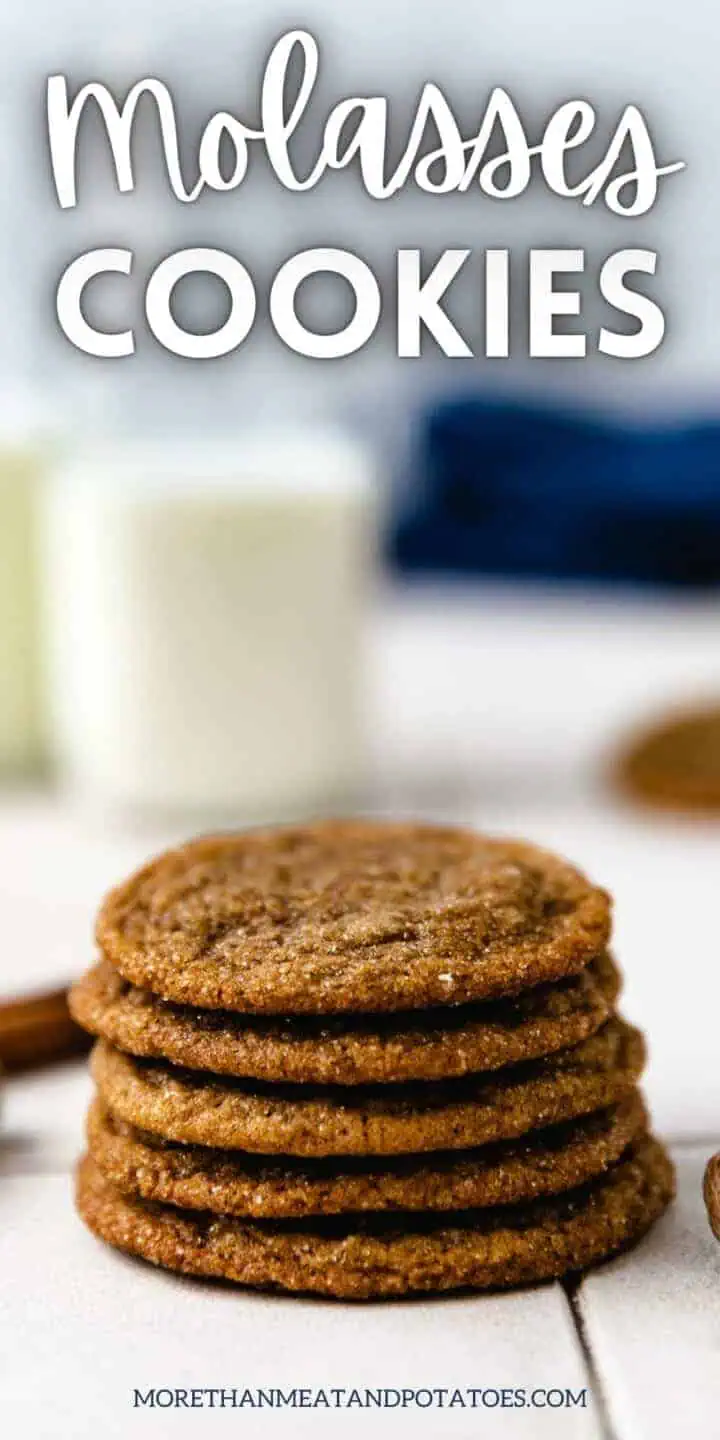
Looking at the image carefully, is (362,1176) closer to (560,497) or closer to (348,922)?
(348,922)

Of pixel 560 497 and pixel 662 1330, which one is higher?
pixel 560 497

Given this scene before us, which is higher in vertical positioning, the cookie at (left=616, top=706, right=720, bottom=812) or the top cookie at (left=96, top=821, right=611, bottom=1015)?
the top cookie at (left=96, top=821, right=611, bottom=1015)

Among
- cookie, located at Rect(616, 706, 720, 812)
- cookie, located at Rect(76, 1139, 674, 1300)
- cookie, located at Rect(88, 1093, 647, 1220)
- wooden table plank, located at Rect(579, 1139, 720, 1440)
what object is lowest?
cookie, located at Rect(616, 706, 720, 812)

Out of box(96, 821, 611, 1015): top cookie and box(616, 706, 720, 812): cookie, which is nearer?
box(96, 821, 611, 1015): top cookie

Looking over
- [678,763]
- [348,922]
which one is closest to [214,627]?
[678,763]

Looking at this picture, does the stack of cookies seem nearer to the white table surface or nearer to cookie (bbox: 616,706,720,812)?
the white table surface

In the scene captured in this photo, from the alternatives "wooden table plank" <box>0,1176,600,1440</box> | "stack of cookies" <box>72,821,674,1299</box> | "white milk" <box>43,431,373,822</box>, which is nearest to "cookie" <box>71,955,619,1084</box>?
"stack of cookies" <box>72,821,674,1299</box>

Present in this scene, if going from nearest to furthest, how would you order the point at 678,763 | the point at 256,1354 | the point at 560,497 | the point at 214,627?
the point at 256,1354, the point at 214,627, the point at 678,763, the point at 560,497

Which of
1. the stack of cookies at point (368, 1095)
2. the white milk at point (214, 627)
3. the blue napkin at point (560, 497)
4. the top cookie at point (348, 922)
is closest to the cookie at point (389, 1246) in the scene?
the stack of cookies at point (368, 1095)

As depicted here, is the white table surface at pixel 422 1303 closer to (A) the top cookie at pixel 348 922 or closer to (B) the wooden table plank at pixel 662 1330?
(B) the wooden table plank at pixel 662 1330
